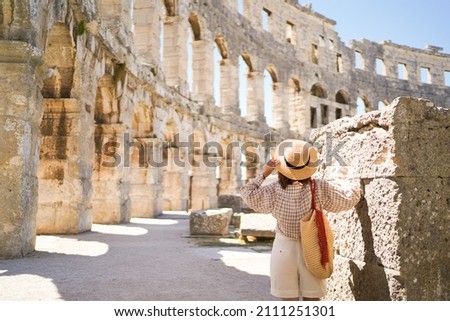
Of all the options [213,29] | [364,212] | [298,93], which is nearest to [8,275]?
[364,212]

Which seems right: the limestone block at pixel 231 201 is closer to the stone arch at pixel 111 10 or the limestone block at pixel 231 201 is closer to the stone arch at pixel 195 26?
the stone arch at pixel 111 10

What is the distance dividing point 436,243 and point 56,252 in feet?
14.8

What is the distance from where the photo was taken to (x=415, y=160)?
2.30 meters

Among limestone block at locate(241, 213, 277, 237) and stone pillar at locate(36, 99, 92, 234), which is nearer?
limestone block at locate(241, 213, 277, 237)

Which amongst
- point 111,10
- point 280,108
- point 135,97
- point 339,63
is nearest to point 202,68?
point 135,97

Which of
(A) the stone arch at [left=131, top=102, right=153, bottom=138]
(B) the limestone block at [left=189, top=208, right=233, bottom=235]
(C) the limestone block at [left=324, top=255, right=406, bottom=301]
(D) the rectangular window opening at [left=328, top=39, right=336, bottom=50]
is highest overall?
(D) the rectangular window opening at [left=328, top=39, right=336, bottom=50]

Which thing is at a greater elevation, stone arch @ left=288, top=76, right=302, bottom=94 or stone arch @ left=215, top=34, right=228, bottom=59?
stone arch @ left=215, top=34, right=228, bottom=59

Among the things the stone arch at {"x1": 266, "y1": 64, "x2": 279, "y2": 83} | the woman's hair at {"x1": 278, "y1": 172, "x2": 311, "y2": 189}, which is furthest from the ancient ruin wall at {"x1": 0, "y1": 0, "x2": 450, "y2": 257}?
the woman's hair at {"x1": 278, "y1": 172, "x2": 311, "y2": 189}

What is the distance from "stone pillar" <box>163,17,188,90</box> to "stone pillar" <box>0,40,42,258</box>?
896cm

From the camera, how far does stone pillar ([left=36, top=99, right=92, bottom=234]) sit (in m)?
7.05

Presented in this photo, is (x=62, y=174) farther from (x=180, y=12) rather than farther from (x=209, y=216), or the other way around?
(x=180, y=12)

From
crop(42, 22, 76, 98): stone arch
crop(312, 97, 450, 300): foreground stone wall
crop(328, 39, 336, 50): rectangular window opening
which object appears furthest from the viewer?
crop(328, 39, 336, 50): rectangular window opening

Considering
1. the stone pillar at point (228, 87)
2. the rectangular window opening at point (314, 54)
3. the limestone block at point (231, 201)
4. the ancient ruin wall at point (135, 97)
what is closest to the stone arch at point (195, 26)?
the ancient ruin wall at point (135, 97)

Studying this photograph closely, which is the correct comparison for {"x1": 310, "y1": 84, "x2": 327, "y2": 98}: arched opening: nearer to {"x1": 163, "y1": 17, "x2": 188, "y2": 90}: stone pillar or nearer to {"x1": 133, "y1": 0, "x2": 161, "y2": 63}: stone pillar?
Answer: {"x1": 163, "y1": 17, "x2": 188, "y2": 90}: stone pillar
